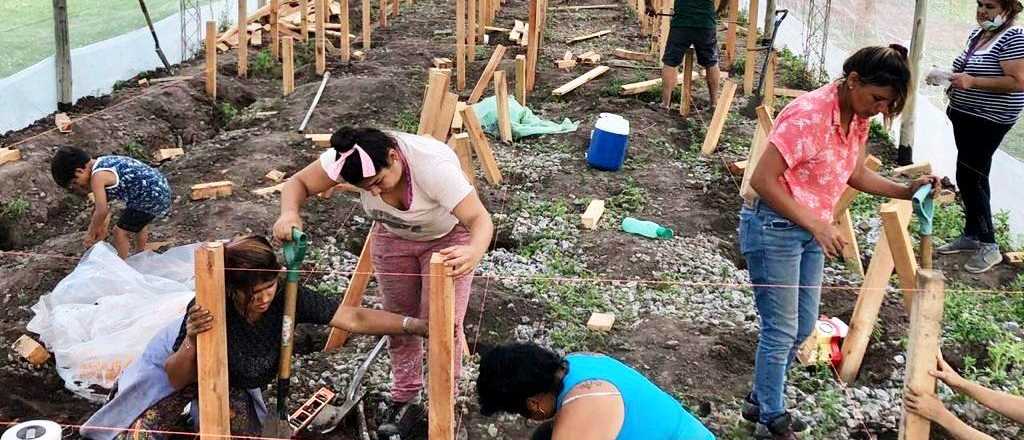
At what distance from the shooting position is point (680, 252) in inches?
245

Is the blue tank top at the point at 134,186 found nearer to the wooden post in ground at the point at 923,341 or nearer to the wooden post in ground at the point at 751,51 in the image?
the wooden post in ground at the point at 923,341

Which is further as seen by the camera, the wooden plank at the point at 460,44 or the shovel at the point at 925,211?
the wooden plank at the point at 460,44

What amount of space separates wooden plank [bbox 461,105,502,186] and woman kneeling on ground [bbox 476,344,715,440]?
4294mm

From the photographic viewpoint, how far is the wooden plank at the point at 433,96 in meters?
4.45

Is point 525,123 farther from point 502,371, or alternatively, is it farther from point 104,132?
point 502,371

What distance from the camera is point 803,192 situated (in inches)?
138

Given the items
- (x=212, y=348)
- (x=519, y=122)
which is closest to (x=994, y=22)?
(x=519, y=122)

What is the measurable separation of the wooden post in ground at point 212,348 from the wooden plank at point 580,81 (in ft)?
25.6

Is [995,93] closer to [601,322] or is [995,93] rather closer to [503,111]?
[601,322]

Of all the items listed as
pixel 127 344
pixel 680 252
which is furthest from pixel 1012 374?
pixel 127 344

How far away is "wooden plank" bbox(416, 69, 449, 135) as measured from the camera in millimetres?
4449

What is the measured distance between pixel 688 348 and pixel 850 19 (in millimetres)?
7706

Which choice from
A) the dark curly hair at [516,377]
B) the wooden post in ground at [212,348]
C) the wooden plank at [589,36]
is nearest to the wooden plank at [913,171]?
the dark curly hair at [516,377]

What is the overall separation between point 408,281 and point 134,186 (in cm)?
278
